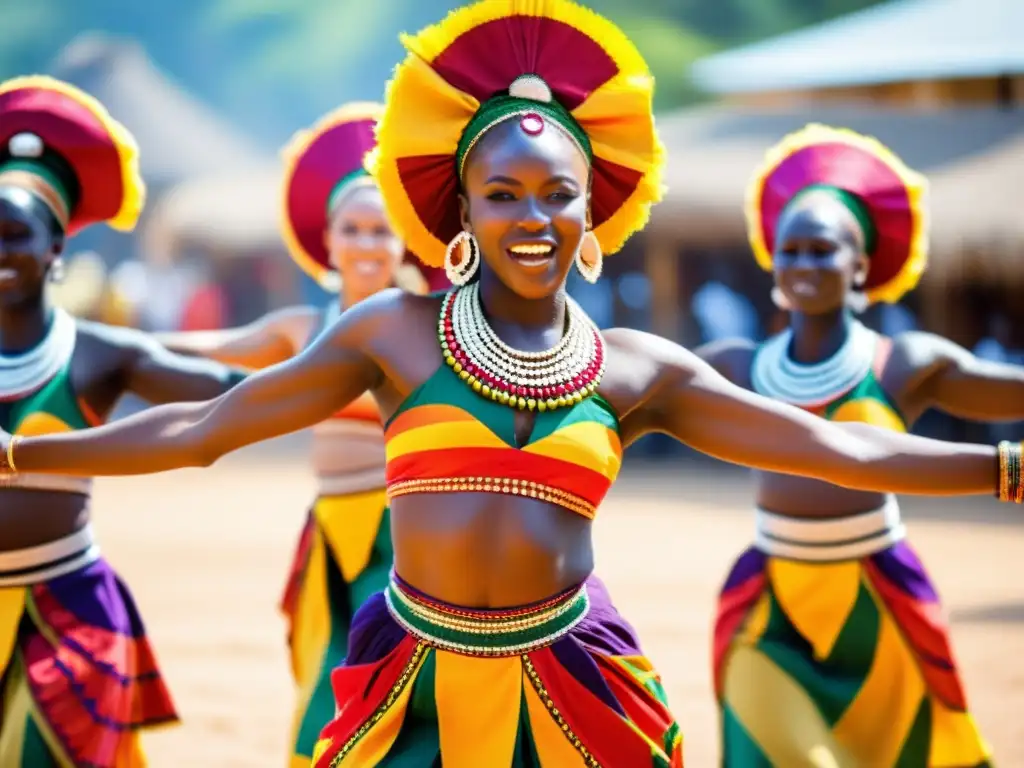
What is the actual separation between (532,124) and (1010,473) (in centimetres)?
133

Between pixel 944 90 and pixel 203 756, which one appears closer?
pixel 203 756

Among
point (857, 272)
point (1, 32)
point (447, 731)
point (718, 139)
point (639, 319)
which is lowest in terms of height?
point (447, 731)

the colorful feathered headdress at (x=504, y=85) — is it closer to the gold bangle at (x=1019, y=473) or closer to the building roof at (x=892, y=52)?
the gold bangle at (x=1019, y=473)

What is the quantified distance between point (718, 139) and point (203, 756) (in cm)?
1528

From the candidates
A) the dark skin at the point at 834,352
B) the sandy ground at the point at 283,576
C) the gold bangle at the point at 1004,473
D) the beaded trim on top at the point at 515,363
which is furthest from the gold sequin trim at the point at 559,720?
the sandy ground at the point at 283,576

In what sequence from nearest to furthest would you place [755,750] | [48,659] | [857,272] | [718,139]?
[48,659] → [755,750] → [857,272] → [718,139]

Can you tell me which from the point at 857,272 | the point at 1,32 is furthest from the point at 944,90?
the point at 1,32

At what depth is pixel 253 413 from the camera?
3.62 m

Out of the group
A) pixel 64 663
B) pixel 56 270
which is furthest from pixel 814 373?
pixel 64 663

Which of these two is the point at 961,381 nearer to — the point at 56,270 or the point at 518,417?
the point at 518,417

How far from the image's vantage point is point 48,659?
479cm

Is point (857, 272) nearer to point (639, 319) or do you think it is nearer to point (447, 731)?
point (447, 731)

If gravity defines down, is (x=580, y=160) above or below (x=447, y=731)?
above

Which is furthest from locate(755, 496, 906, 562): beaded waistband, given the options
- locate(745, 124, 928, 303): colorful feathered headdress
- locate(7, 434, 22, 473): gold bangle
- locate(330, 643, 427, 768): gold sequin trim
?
locate(7, 434, 22, 473): gold bangle
